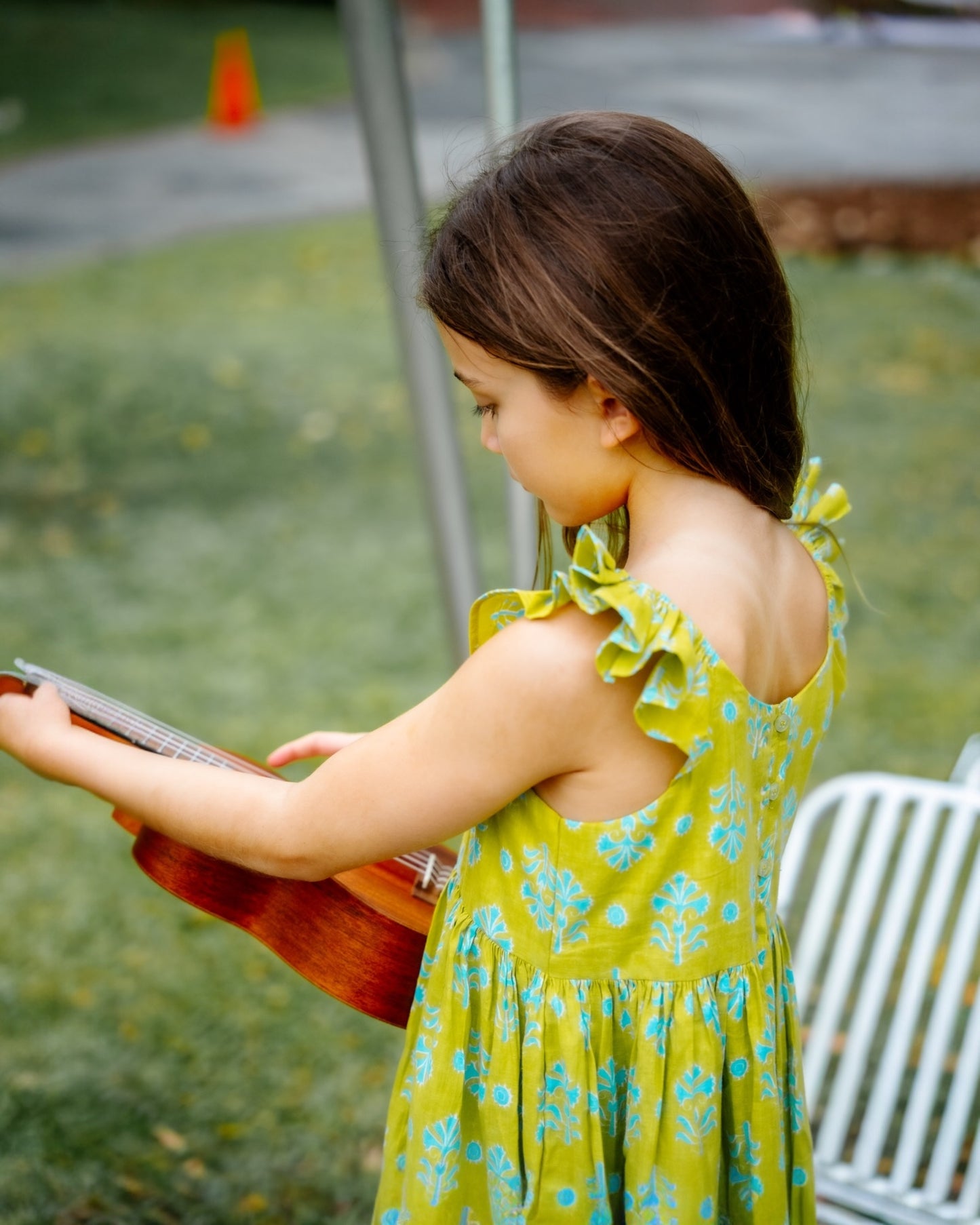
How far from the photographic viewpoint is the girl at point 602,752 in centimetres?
130

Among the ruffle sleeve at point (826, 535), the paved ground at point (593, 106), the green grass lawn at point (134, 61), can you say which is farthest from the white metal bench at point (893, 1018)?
the green grass lawn at point (134, 61)

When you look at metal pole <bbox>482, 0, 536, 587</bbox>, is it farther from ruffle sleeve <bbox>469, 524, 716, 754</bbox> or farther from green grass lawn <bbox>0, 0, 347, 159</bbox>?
green grass lawn <bbox>0, 0, 347, 159</bbox>

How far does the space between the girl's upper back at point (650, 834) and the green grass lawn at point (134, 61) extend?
13.1m

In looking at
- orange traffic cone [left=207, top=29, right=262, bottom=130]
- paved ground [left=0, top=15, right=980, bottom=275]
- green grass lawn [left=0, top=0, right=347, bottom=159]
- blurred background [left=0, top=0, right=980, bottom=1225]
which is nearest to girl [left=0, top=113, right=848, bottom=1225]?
blurred background [left=0, top=0, right=980, bottom=1225]

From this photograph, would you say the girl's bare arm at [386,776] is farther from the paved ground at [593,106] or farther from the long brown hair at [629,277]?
the paved ground at [593,106]

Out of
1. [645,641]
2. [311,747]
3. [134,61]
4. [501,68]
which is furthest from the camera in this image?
[134,61]

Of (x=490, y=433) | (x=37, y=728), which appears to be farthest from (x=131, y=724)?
(x=490, y=433)

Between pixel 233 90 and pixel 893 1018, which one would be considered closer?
pixel 893 1018

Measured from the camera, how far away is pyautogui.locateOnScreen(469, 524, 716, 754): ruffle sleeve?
4.07ft

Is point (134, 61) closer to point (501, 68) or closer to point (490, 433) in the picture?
point (501, 68)

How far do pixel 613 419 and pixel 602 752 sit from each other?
1.11 feet

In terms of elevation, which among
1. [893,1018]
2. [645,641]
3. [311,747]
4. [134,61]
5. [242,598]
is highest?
[645,641]

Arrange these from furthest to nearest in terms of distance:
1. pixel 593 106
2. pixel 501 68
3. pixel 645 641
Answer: pixel 593 106
pixel 501 68
pixel 645 641

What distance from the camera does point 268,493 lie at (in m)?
6.28
